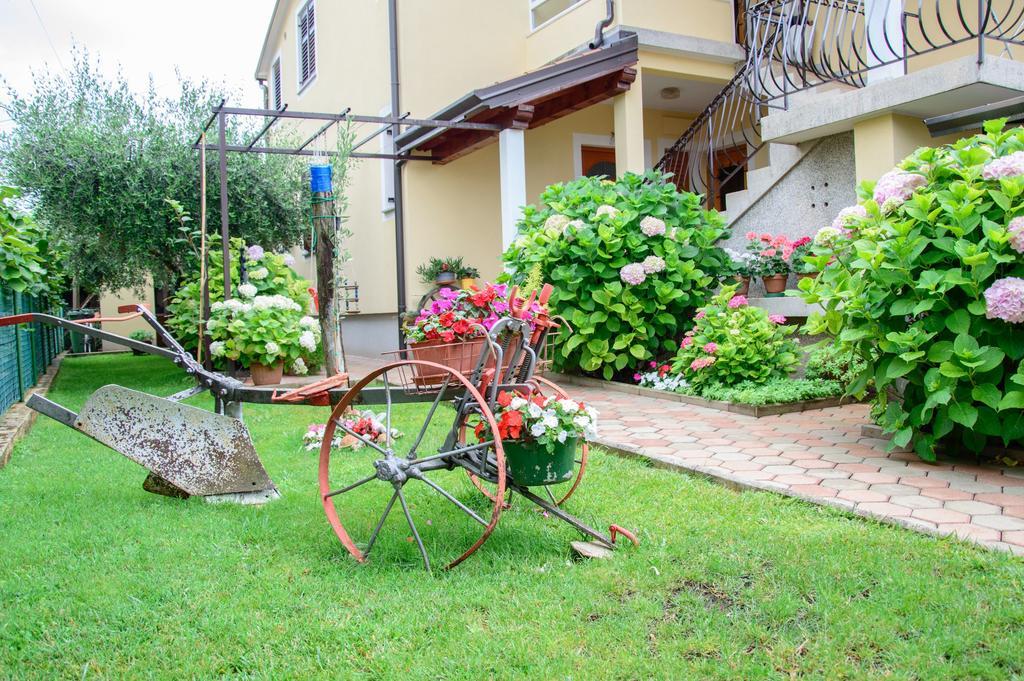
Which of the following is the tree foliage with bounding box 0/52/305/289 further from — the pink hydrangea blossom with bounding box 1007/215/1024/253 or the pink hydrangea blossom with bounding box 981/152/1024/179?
the pink hydrangea blossom with bounding box 1007/215/1024/253

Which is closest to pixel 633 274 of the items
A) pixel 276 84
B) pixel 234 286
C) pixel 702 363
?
pixel 702 363

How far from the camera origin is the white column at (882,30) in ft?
23.8

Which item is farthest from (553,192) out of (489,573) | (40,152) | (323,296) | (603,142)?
(40,152)

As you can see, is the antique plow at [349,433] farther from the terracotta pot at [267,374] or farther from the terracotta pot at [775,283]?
the terracotta pot at [267,374]

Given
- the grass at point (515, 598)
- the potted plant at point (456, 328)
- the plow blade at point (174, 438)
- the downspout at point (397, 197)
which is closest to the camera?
the grass at point (515, 598)

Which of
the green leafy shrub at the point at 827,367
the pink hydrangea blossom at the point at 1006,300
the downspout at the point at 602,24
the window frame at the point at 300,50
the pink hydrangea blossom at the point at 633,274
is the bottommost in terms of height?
the green leafy shrub at the point at 827,367

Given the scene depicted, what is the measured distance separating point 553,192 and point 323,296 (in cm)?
251

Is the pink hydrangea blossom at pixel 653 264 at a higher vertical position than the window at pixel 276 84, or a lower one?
lower

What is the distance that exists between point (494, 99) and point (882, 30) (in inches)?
154

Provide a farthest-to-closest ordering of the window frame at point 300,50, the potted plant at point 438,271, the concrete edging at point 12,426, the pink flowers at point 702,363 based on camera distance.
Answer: the window frame at point 300,50, the potted plant at point 438,271, the pink flowers at point 702,363, the concrete edging at point 12,426

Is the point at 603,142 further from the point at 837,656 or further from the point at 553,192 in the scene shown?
the point at 837,656

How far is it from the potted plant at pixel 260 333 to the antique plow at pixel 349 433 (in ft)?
13.8

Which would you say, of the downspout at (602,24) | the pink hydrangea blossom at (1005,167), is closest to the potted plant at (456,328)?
the pink hydrangea blossom at (1005,167)

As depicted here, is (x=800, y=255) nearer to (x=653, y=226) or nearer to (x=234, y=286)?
(x=653, y=226)
